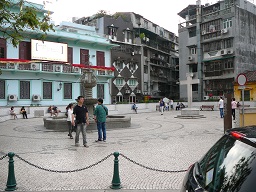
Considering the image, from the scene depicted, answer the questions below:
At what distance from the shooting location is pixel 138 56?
155ft

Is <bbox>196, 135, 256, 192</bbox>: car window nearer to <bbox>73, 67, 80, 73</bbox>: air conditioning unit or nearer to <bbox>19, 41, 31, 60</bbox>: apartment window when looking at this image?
<bbox>19, 41, 31, 60</bbox>: apartment window

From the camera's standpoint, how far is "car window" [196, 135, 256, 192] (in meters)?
2.32

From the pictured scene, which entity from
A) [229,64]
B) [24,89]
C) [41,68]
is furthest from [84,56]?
[229,64]

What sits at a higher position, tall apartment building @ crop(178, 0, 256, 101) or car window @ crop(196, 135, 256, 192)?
tall apartment building @ crop(178, 0, 256, 101)

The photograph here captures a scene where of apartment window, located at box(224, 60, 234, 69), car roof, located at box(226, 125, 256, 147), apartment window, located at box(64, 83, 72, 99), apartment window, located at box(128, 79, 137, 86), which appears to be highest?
apartment window, located at box(224, 60, 234, 69)

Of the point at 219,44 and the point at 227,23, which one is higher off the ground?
the point at 227,23

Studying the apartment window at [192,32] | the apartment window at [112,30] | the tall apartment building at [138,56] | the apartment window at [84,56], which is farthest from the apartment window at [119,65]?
the apartment window at [192,32]

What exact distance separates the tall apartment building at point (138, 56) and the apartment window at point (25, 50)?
13610 millimetres

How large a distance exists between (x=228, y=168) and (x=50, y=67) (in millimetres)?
32333

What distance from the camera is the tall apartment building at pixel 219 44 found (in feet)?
140

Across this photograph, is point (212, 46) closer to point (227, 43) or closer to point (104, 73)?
point (227, 43)

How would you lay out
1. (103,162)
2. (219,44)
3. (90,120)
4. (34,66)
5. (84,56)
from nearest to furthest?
(103,162), (90,120), (34,66), (84,56), (219,44)

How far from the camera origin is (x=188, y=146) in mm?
10664

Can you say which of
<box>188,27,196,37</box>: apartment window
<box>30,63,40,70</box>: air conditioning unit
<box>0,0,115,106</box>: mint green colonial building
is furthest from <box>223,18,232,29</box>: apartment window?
<box>30,63,40,70</box>: air conditioning unit
